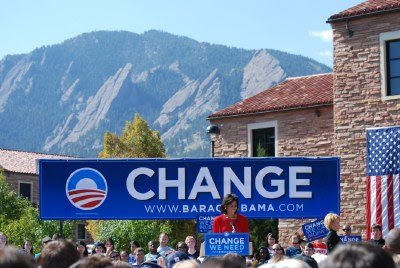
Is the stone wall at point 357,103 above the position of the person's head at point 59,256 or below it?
above

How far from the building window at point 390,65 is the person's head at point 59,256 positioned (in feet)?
73.7

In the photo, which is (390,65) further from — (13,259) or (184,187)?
(13,259)

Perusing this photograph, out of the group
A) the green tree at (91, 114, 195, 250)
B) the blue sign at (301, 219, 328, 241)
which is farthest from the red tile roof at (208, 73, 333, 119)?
the blue sign at (301, 219, 328, 241)

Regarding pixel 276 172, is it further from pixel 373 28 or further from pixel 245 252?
pixel 373 28

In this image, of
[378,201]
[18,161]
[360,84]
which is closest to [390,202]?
[378,201]

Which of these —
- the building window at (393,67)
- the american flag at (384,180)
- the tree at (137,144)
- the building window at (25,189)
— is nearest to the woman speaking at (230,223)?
the american flag at (384,180)

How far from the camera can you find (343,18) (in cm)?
2752

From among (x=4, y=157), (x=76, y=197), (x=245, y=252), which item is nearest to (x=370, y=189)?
(x=76, y=197)

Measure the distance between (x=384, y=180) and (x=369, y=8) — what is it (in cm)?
604

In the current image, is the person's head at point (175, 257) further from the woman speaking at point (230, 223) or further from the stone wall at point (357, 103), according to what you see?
the stone wall at point (357, 103)

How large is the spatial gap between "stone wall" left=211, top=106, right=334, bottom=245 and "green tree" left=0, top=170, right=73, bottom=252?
20.8 metres

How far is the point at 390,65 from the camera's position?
87.8 feet

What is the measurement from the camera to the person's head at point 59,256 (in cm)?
492

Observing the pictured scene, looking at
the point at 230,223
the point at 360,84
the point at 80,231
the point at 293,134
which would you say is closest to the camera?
the point at 230,223
